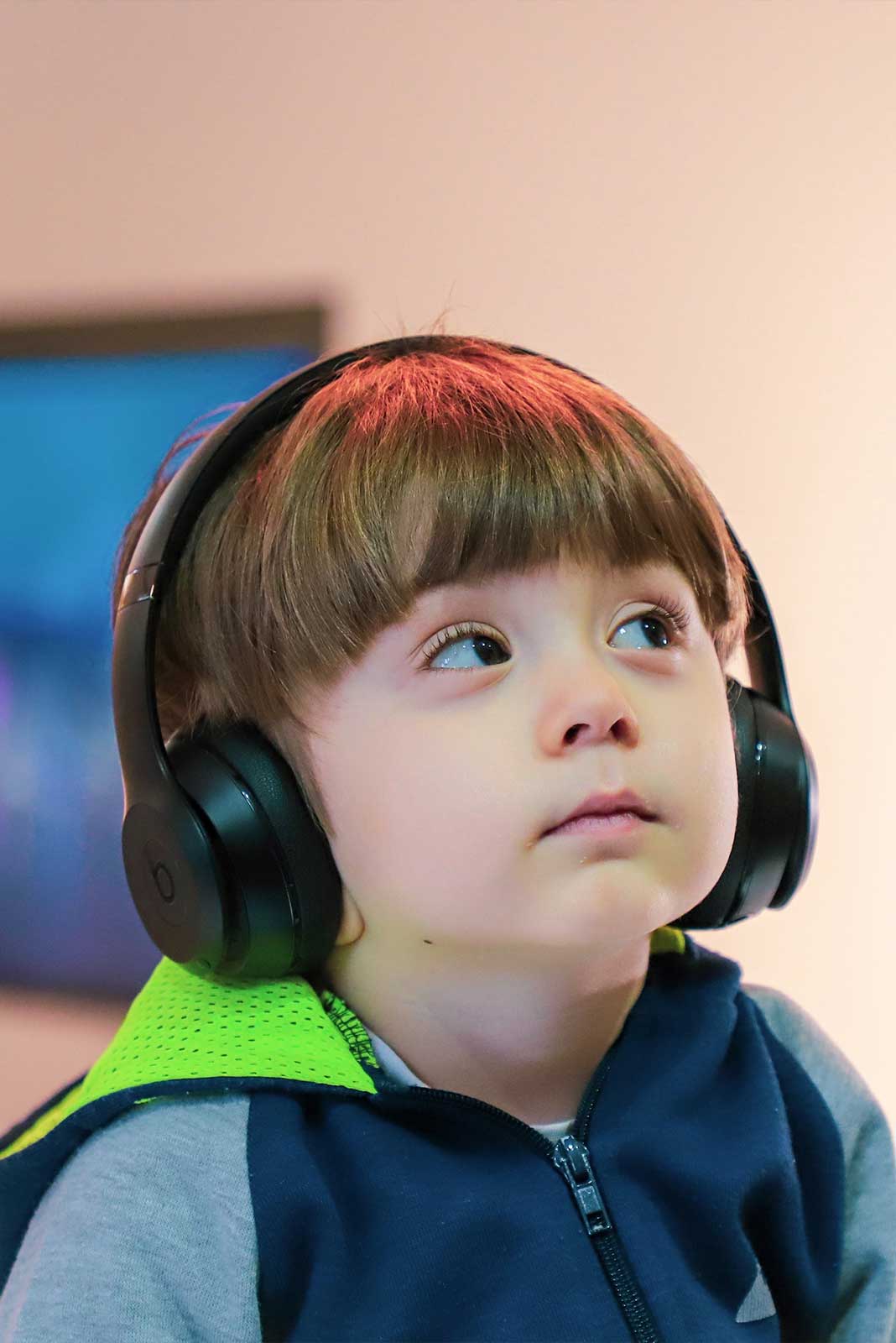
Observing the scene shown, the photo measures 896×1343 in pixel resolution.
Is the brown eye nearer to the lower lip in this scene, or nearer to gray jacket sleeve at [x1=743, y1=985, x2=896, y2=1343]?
the lower lip

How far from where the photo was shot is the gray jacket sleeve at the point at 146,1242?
644mm

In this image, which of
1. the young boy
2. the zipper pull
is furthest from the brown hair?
the zipper pull

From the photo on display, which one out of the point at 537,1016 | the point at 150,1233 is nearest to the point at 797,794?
the point at 537,1016

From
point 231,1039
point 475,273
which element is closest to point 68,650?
point 475,273

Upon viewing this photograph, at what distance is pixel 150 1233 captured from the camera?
2.19 feet

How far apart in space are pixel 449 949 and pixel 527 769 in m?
0.14

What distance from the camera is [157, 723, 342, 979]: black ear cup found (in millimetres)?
705

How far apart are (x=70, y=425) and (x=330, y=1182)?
952mm

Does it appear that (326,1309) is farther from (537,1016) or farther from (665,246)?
(665,246)

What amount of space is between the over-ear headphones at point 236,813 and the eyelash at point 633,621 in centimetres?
8

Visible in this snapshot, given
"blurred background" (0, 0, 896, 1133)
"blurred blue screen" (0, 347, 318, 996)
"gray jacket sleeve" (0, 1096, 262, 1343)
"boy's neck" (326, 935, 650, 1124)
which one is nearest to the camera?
"gray jacket sleeve" (0, 1096, 262, 1343)

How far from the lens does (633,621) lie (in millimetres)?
744

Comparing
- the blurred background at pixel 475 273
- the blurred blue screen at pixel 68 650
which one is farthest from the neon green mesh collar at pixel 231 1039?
the blurred blue screen at pixel 68 650

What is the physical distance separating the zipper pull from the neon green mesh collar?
0.12 meters
